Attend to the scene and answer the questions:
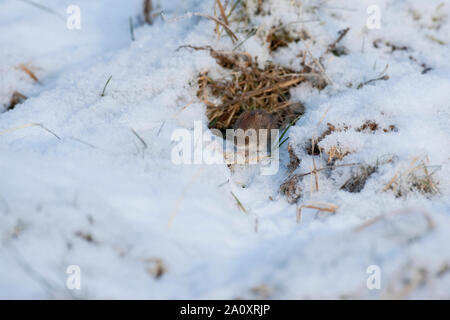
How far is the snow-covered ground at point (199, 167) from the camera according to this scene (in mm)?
1212

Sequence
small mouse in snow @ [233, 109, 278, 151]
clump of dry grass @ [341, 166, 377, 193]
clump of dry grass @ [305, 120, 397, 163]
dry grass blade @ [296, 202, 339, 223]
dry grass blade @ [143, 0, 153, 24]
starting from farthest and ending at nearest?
dry grass blade @ [143, 0, 153, 24] < small mouse in snow @ [233, 109, 278, 151] < clump of dry grass @ [305, 120, 397, 163] < clump of dry grass @ [341, 166, 377, 193] < dry grass blade @ [296, 202, 339, 223]

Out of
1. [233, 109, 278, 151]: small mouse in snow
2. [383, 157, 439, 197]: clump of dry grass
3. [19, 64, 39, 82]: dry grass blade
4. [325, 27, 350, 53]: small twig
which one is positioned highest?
[325, 27, 350, 53]: small twig

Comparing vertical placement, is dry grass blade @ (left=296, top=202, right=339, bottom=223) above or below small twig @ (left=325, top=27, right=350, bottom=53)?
below

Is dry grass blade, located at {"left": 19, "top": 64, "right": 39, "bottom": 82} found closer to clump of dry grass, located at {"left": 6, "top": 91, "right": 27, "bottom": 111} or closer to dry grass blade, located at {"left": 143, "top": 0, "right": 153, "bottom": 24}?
clump of dry grass, located at {"left": 6, "top": 91, "right": 27, "bottom": 111}

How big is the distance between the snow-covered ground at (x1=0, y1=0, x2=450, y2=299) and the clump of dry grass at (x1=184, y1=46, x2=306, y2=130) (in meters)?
0.07

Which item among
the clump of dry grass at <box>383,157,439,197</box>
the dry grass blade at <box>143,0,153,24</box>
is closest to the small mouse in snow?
the clump of dry grass at <box>383,157,439,197</box>

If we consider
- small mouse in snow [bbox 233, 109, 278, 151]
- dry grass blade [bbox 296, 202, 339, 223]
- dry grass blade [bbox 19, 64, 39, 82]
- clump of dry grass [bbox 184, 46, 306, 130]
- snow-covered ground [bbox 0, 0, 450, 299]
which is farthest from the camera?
dry grass blade [bbox 19, 64, 39, 82]

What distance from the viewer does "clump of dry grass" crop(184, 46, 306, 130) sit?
2098 mm

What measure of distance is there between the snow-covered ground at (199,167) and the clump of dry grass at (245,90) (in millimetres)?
67

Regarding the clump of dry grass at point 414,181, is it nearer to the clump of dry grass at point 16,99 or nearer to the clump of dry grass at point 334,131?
the clump of dry grass at point 334,131
